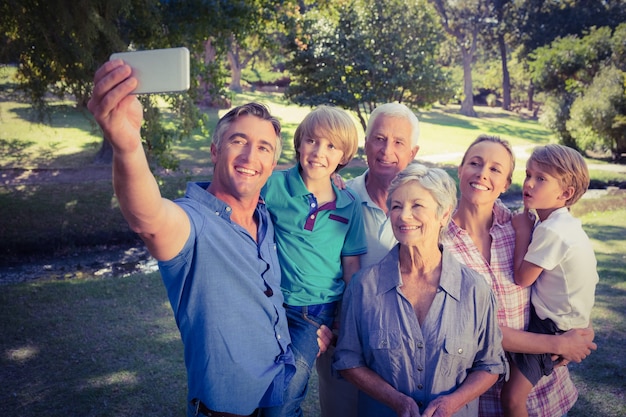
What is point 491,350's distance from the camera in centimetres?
241

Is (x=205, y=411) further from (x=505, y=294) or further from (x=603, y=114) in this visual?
(x=603, y=114)

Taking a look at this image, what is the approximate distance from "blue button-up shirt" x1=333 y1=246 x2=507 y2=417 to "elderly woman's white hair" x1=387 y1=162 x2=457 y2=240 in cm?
23

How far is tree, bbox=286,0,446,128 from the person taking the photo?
1802 cm

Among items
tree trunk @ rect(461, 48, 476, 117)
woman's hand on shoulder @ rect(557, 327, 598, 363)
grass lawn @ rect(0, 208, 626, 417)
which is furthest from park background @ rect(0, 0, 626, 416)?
tree trunk @ rect(461, 48, 476, 117)

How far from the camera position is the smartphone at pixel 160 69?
5.03 ft

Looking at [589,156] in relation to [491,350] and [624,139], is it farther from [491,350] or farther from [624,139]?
[491,350]

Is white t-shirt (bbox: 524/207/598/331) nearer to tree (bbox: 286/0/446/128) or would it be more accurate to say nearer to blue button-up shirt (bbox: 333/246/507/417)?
blue button-up shirt (bbox: 333/246/507/417)

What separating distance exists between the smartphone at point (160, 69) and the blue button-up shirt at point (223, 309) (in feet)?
1.92

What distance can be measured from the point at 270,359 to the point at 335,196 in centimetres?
98

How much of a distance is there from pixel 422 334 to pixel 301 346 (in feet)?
1.88

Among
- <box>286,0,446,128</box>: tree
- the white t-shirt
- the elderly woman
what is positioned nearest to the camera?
the elderly woman

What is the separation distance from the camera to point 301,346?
256cm

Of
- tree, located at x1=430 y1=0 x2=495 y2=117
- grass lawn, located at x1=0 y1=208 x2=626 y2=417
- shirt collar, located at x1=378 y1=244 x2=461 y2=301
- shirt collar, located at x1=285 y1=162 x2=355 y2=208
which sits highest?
tree, located at x1=430 y1=0 x2=495 y2=117

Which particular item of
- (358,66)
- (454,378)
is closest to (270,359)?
(454,378)
